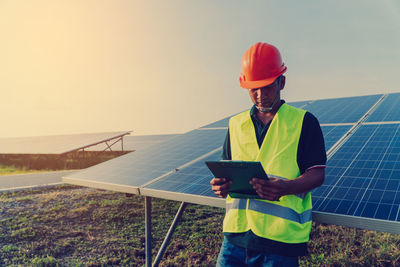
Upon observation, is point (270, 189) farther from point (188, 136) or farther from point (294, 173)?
point (188, 136)

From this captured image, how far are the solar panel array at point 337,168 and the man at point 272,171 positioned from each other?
2.26 ft

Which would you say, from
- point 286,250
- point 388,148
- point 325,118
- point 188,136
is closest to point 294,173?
point 286,250

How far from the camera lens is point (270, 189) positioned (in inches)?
80.4

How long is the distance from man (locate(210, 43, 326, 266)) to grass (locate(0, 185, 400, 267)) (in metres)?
3.53

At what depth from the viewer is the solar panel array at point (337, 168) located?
2777 mm

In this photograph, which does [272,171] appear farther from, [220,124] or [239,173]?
[220,124]

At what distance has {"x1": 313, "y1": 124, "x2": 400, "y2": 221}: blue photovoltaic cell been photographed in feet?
9.00

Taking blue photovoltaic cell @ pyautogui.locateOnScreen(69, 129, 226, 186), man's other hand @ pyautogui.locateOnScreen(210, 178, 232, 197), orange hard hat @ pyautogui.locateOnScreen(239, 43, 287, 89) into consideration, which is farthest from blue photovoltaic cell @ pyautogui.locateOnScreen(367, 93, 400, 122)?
man's other hand @ pyautogui.locateOnScreen(210, 178, 232, 197)

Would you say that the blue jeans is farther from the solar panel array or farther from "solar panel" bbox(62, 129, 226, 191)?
"solar panel" bbox(62, 129, 226, 191)

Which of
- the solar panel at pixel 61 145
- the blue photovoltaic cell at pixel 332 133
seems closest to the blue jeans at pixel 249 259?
the blue photovoltaic cell at pixel 332 133

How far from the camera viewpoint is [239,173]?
6.86 feet

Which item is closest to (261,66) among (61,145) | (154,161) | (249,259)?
(249,259)

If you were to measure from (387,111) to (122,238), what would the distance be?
6215 mm

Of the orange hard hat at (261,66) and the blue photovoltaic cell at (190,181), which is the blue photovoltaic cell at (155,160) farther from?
the orange hard hat at (261,66)
